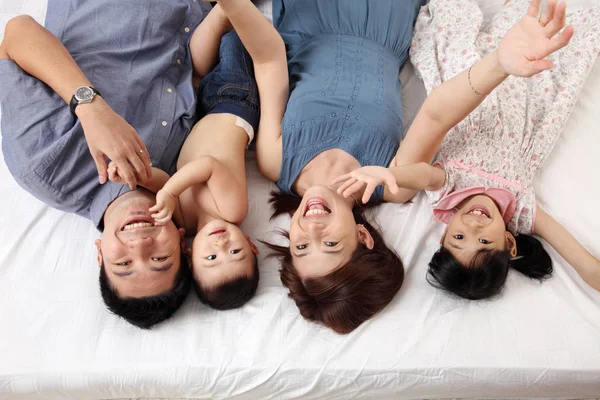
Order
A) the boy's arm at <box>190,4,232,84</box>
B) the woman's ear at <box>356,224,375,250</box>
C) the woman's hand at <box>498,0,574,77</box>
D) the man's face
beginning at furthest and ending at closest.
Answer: the boy's arm at <box>190,4,232,84</box> → the woman's ear at <box>356,224,375,250</box> → the man's face → the woman's hand at <box>498,0,574,77</box>

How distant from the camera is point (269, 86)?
1283 mm

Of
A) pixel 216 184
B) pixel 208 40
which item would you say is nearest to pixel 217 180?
pixel 216 184

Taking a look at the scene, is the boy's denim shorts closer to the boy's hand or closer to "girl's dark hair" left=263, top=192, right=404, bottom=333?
the boy's hand

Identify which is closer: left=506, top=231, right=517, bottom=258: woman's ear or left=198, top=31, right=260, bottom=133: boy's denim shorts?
left=506, top=231, right=517, bottom=258: woman's ear

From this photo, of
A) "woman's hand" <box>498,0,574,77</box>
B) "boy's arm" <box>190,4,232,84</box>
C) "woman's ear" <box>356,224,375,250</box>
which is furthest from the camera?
"boy's arm" <box>190,4,232,84</box>

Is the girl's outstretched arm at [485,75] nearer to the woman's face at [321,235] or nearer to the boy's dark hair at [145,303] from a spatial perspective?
the woman's face at [321,235]

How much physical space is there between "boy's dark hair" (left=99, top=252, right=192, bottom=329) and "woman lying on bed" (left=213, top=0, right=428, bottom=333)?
24 cm

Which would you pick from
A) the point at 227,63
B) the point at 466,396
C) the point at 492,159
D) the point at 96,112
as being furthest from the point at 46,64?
the point at 466,396

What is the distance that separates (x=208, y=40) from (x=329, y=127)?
1.43 feet

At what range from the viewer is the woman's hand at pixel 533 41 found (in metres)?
0.84

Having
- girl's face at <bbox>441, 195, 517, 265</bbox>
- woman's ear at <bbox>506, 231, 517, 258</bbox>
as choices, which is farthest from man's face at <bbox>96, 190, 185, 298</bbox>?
woman's ear at <bbox>506, 231, 517, 258</bbox>

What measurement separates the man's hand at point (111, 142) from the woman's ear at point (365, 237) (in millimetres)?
509

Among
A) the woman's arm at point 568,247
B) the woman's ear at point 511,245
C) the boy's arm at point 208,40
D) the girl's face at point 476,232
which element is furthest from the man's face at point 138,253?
the woman's arm at point 568,247

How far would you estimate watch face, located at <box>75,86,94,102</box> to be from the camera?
3.47 feet
